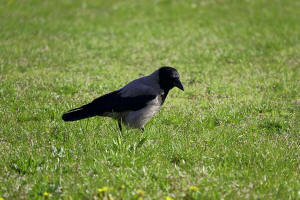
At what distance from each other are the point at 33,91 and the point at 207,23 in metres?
10.6

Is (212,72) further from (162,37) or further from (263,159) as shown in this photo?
(263,159)

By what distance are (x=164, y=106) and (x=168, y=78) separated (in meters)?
1.94

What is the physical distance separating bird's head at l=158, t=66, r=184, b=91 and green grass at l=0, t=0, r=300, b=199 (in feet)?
2.51

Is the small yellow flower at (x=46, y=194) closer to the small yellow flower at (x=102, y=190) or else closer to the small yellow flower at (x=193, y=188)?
the small yellow flower at (x=102, y=190)

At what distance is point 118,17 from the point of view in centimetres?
1925

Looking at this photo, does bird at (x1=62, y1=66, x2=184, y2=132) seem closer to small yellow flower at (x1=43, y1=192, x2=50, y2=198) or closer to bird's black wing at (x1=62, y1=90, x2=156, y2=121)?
bird's black wing at (x1=62, y1=90, x2=156, y2=121)

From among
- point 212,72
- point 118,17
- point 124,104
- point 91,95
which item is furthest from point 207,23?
point 124,104

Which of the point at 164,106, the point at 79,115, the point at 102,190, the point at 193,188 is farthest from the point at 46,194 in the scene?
the point at 164,106

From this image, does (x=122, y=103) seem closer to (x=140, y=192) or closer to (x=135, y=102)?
(x=135, y=102)

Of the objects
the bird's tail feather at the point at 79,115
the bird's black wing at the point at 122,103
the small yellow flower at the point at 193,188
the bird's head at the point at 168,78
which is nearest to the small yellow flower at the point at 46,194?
the small yellow flower at the point at 193,188

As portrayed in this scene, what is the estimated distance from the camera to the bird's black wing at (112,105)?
6613 mm

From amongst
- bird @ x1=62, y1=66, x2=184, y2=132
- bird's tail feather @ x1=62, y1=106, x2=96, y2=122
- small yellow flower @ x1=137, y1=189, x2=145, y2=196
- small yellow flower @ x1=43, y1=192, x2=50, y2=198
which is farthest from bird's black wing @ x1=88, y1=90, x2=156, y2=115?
small yellow flower @ x1=137, y1=189, x2=145, y2=196

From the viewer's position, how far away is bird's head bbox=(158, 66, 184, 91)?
691cm

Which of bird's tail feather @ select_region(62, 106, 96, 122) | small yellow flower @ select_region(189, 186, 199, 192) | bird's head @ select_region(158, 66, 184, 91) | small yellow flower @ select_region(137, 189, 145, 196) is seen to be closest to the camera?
small yellow flower @ select_region(137, 189, 145, 196)
